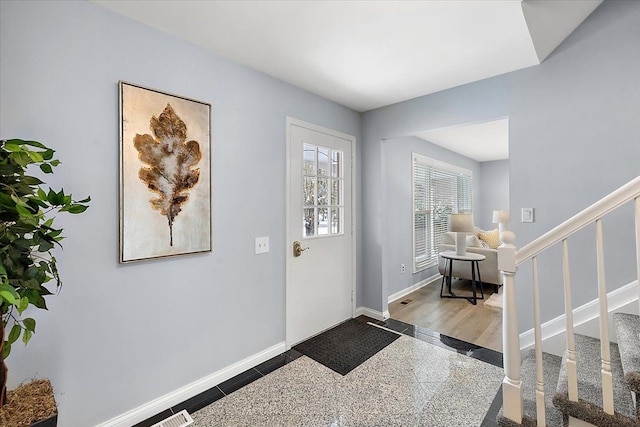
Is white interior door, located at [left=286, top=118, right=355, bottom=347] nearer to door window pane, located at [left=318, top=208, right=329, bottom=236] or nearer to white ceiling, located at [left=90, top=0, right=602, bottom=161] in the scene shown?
door window pane, located at [left=318, top=208, right=329, bottom=236]

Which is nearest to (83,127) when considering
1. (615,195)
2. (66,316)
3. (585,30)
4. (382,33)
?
(66,316)

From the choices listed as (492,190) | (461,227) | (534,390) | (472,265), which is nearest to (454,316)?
(472,265)

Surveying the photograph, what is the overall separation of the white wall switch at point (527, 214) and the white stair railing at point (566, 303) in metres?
0.92

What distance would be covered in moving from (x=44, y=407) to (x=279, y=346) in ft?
5.28

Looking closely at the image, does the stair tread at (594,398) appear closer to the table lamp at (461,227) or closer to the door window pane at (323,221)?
the door window pane at (323,221)

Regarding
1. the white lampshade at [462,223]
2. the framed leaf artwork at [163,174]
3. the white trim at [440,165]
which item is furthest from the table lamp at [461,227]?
the framed leaf artwork at [163,174]

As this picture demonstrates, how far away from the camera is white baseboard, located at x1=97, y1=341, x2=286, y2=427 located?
5.66 feet

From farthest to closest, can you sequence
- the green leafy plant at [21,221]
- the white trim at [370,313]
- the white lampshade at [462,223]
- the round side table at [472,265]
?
1. the white lampshade at [462,223]
2. the round side table at [472,265]
3. the white trim at [370,313]
4. the green leafy plant at [21,221]

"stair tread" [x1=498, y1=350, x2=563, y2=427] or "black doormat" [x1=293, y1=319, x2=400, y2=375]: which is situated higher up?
"stair tread" [x1=498, y1=350, x2=563, y2=427]

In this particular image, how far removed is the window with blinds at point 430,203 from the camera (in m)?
4.65

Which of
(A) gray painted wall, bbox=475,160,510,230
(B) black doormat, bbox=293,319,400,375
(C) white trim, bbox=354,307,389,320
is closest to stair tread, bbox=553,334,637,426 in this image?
(B) black doormat, bbox=293,319,400,375

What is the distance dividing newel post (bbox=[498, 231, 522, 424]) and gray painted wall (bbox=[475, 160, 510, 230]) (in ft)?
19.7

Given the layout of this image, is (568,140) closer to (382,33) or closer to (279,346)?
(382,33)

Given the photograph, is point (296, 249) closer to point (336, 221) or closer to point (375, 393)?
point (336, 221)
